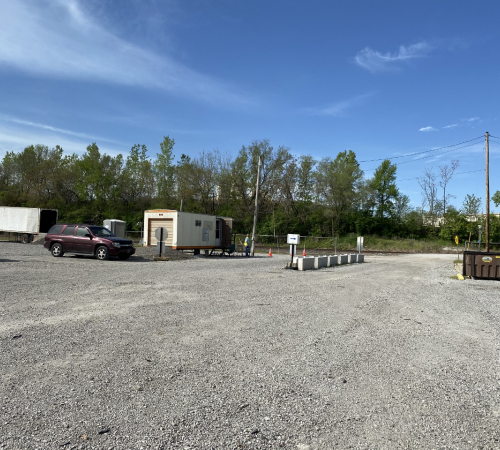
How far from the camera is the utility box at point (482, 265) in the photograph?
18797mm

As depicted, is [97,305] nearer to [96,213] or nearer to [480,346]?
[480,346]

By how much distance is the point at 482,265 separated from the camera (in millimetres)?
19016

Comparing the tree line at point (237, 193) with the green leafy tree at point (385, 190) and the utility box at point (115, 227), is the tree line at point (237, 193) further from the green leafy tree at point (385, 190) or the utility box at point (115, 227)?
the utility box at point (115, 227)

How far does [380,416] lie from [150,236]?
2596 cm

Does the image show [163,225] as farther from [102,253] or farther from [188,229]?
[102,253]

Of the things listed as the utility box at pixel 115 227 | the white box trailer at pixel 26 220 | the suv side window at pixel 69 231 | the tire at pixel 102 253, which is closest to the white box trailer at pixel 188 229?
the tire at pixel 102 253

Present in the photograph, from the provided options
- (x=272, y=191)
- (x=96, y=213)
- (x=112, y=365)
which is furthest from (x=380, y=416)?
(x=96, y=213)

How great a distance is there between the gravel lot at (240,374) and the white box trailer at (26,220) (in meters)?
28.8

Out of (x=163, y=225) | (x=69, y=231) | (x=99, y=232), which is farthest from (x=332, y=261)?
(x=69, y=231)

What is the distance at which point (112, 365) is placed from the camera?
5.12 m

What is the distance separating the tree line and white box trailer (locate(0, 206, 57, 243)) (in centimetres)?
1971

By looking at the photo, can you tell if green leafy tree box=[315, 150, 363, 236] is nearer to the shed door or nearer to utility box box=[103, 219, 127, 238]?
utility box box=[103, 219, 127, 238]

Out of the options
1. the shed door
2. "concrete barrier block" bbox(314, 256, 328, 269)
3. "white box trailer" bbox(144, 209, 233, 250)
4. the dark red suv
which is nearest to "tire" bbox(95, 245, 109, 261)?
the dark red suv

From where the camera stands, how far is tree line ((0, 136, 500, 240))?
58.7 meters
